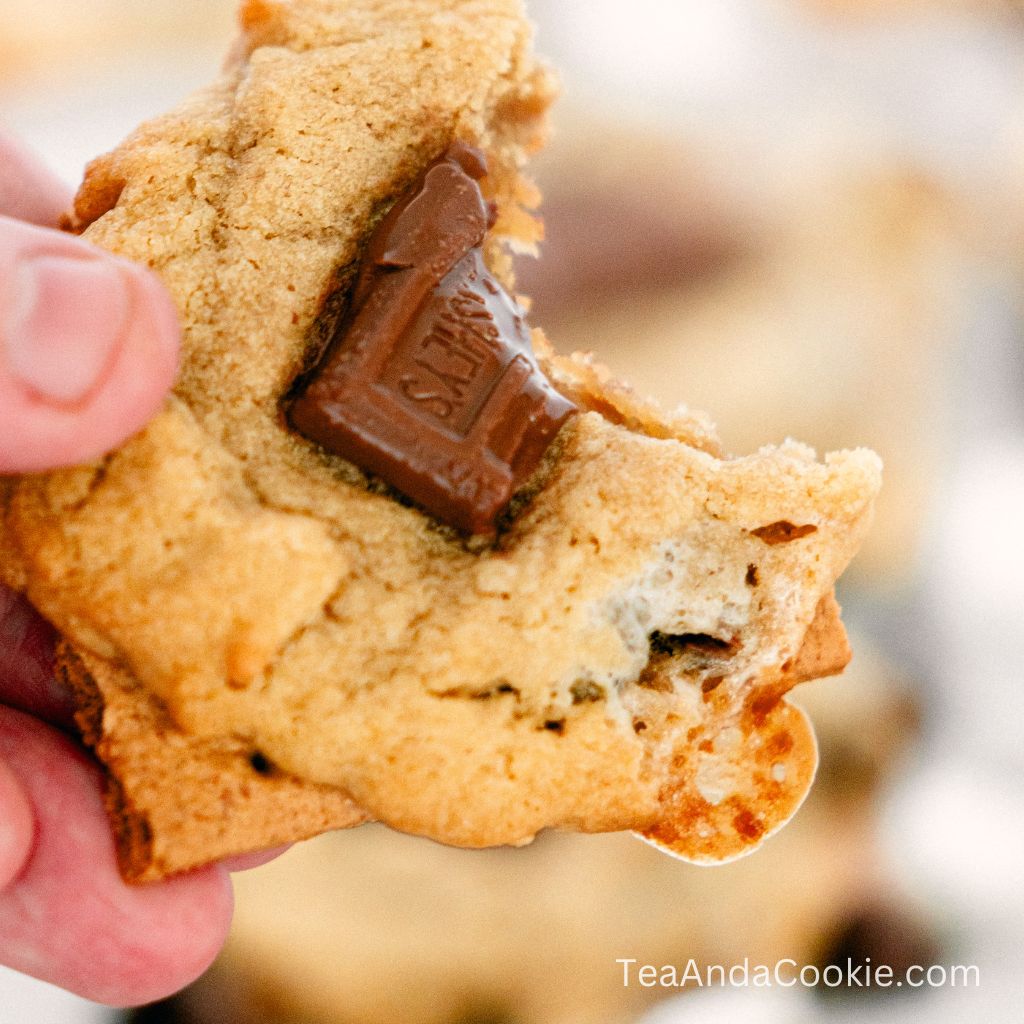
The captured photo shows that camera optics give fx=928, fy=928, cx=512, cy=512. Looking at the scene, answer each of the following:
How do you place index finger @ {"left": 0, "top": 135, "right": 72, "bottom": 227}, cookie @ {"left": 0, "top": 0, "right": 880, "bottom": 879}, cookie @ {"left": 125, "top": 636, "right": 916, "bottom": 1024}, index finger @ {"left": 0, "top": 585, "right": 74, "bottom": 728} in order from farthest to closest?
cookie @ {"left": 125, "top": 636, "right": 916, "bottom": 1024}
index finger @ {"left": 0, "top": 135, "right": 72, "bottom": 227}
index finger @ {"left": 0, "top": 585, "right": 74, "bottom": 728}
cookie @ {"left": 0, "top": 0, "right": 880, "bottom": 879}

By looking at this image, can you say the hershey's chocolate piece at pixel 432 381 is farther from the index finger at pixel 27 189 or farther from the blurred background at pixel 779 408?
the blurred background at pixel 779 408

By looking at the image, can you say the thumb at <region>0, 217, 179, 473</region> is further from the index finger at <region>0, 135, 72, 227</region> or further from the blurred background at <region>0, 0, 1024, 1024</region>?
the blurred background at <region>0, 0, 1024, 1024</region>

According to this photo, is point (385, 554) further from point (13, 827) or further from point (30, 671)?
point (30, 671)

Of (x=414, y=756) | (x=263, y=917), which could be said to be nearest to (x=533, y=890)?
(x=263, y=917)

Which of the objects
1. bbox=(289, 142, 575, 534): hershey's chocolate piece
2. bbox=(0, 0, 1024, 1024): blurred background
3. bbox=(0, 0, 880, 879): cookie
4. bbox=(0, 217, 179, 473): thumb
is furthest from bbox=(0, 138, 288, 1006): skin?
bbox=(0, 0, 1024, 1024): blurred background

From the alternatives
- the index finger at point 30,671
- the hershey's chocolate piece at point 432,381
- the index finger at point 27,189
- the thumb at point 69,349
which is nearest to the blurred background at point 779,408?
the index finger at point 30,671

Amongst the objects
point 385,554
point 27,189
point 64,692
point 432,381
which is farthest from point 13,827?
point 27,189

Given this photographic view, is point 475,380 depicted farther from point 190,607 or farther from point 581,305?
point 581,305
